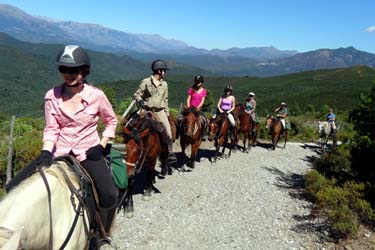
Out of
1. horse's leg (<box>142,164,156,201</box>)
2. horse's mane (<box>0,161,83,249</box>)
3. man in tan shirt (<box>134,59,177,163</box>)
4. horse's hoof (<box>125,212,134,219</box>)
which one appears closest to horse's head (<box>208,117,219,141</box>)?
man in tan shirt (<box>134,59,177,163</box>)

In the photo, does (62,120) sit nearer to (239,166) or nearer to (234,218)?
(234,218)

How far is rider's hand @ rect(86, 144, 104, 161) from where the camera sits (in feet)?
12.9

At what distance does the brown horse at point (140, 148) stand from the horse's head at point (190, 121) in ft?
6.01

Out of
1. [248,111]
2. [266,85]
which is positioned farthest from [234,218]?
[266,85]

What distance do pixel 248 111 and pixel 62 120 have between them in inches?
521

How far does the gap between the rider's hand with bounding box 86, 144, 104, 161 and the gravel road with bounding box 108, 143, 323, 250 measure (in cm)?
312

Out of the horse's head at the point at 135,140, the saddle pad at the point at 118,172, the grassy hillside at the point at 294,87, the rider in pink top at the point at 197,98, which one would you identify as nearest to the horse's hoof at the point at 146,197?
the horse's head at the point at 135,140

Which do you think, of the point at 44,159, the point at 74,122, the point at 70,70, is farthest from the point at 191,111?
the point at 44,159

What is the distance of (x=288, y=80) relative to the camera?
458ft

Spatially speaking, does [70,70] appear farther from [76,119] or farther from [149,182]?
[149,182]

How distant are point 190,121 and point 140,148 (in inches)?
153

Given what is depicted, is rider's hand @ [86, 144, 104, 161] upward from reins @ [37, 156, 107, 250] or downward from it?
upward

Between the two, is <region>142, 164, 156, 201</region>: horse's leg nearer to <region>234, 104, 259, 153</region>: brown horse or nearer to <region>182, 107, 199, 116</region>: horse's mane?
<region>182, 107, 199, 116</region>: horse's mane

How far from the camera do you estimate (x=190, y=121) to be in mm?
11305
